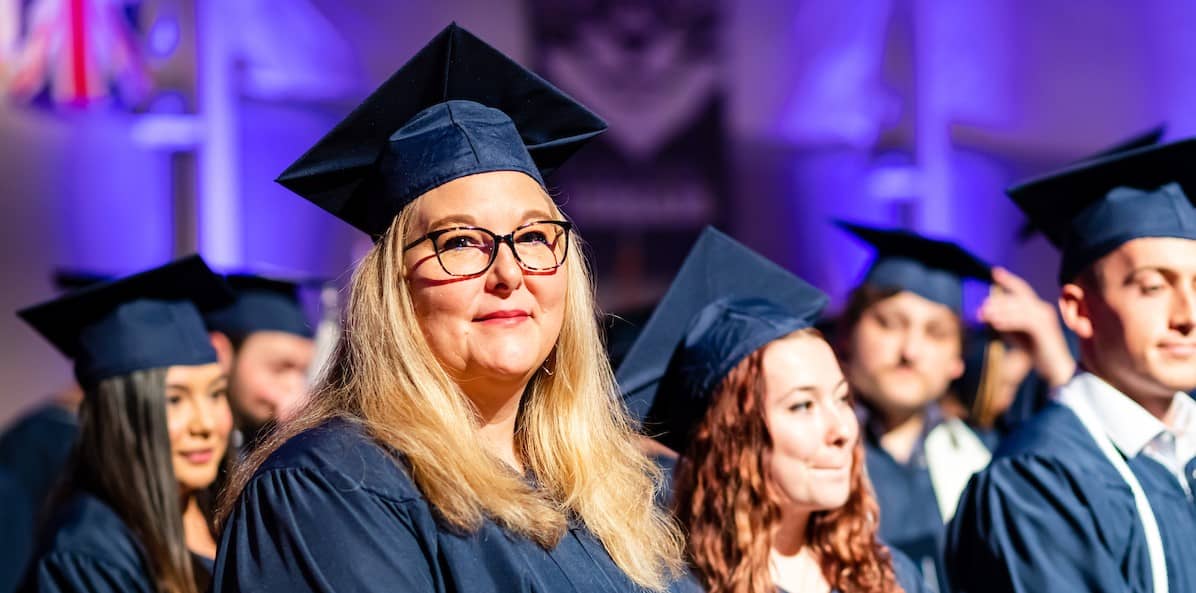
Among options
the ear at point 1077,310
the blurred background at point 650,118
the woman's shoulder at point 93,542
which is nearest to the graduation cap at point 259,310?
the woman's shoulder at point 93,542

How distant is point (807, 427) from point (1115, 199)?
946mm

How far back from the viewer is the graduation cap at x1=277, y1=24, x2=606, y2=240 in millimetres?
2002

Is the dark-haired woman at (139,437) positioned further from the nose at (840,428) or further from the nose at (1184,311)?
the nose at (1184,311)

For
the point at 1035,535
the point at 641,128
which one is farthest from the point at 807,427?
the point at 641,128

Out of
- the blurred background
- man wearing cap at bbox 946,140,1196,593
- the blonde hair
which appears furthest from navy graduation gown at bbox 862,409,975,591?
the blurred background

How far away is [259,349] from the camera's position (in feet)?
14.4

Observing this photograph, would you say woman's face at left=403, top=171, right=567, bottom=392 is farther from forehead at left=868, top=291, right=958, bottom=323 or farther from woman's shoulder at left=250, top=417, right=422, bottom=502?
forehead at left=868, top=291, right=958, bottom=323

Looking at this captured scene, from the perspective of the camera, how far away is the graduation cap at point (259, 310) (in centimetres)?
440

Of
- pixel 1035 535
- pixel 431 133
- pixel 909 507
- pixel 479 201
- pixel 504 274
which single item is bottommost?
pixel 909 507

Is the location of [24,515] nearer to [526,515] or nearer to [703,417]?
[703,417]

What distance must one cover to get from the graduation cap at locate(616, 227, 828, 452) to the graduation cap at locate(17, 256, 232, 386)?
3.77ft

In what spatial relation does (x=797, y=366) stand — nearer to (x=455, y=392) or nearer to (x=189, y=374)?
(x=455, y=392)

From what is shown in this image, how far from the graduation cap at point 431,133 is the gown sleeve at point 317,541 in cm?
46

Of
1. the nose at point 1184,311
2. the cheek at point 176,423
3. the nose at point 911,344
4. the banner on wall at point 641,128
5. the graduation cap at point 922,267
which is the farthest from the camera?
the banner on wall at point 641,128
